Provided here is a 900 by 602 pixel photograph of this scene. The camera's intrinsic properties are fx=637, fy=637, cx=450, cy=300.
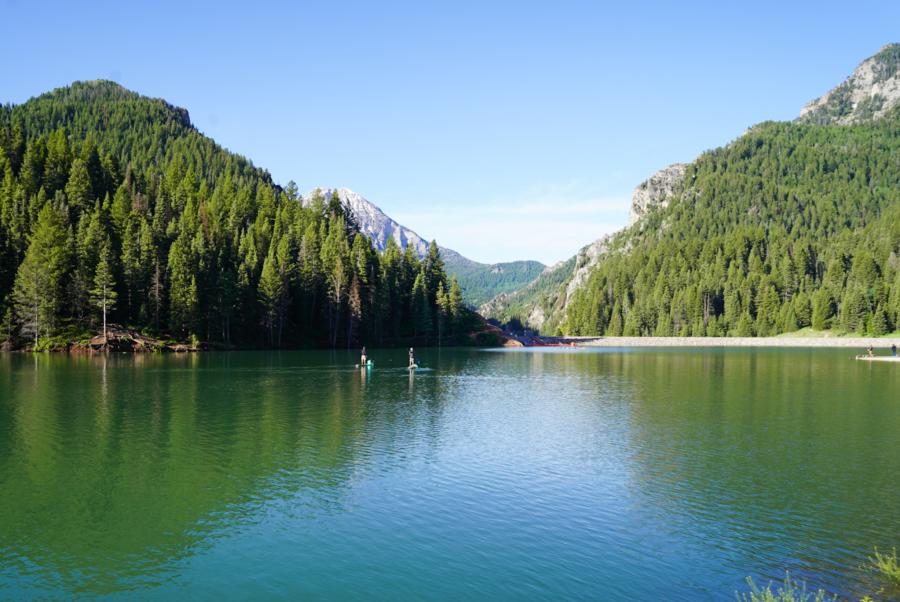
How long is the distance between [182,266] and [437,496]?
393 feet

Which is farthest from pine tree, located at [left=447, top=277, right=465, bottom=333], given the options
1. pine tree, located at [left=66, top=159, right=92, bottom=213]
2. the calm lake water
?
the calm lake water

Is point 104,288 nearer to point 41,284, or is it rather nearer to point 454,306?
point 41,284

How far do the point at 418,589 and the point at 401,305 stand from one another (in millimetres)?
165854

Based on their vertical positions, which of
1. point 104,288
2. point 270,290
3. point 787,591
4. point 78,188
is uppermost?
point 78,188

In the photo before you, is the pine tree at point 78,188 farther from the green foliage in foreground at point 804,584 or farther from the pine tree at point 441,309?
the green foliage in foreground at point 804,584

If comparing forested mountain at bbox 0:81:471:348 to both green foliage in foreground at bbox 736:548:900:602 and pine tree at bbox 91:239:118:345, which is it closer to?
pine tree at bbox 91:239:118:345

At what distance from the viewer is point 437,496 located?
28.5 meters

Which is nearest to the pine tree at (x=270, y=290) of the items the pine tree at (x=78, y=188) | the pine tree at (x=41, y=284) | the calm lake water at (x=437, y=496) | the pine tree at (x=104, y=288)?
the pine tree at (x=104, y=288)

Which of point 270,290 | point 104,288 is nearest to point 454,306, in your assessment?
point 270,290

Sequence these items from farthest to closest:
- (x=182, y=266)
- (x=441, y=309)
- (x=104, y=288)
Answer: (x=441, y=309)
(x=182, y=266)
(x=104, y=288)

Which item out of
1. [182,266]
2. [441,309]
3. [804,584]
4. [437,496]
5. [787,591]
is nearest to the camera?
[804,584]

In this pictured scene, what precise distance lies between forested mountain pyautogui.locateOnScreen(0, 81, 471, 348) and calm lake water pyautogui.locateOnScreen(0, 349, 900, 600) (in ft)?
238

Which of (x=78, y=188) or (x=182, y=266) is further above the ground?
(x=78, y=188)

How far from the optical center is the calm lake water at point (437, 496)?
20047 millimetres
